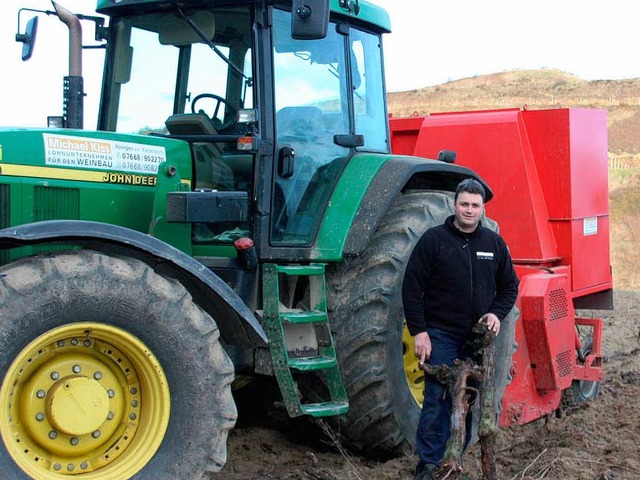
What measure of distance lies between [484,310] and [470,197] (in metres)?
0.60

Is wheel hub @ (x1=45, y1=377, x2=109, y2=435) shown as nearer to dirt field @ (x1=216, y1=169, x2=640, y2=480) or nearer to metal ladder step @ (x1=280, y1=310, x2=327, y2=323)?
metal ladder step @ (x1=280, y1=310, x2=327, y2=323)

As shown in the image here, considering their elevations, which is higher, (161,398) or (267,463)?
(161,398)

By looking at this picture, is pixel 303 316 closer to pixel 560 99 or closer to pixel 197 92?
pixel 197 92

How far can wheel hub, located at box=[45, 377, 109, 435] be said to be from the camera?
12.4 feet

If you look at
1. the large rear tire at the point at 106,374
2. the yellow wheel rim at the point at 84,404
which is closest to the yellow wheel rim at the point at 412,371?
the large rear tire at the point at 106,374

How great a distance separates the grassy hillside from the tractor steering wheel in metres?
19.1

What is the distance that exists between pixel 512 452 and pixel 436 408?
123 centimetres

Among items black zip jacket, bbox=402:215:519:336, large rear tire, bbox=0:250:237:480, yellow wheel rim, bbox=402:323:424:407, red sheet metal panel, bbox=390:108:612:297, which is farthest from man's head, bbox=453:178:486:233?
red sheet metal panel, bbox=390:108:612:297

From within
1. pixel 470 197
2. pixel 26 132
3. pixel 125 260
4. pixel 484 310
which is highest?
pixel 26 132

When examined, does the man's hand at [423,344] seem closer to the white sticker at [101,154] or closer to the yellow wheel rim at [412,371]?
the yellow wheel rim at [412,371]

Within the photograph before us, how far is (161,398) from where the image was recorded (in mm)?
4090

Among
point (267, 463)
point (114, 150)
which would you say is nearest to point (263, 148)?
point (114, 150)

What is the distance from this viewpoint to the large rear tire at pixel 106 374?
373 centimetres

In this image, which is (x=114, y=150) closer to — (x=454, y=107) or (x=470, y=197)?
(x=470, y=197)
